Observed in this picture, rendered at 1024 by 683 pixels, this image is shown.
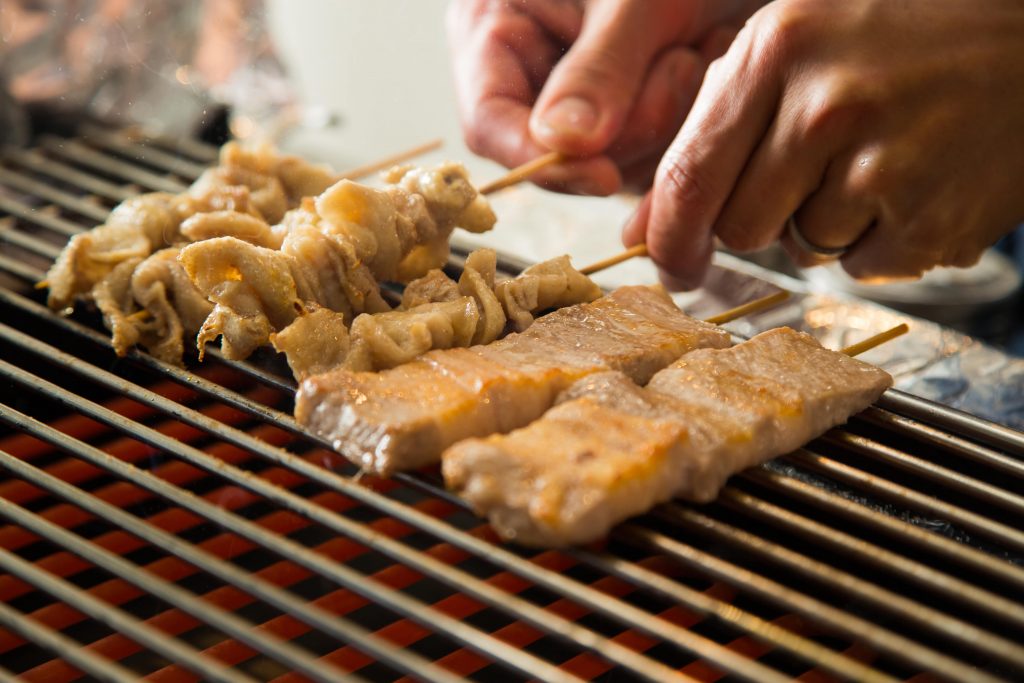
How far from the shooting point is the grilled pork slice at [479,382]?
7.47 ft

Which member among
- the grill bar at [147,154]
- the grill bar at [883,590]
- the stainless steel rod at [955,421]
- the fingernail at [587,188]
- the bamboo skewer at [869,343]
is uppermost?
the grill bar at [147,154]

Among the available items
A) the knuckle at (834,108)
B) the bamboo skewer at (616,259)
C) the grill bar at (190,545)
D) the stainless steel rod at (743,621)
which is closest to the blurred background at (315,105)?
the bamboo skewer at (616,259)

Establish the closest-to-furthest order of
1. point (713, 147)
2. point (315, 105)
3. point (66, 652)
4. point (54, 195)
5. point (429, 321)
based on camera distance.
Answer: point (66, 652) < point (429, 321) < point (713, 147) < point (54, 195) < point (315, 105)

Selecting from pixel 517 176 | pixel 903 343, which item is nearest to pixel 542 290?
pixel 517 176

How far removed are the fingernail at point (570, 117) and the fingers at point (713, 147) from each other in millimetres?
368

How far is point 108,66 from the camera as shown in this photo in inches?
240

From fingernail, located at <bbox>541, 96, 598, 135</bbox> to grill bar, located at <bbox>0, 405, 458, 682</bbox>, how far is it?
6.21 ft

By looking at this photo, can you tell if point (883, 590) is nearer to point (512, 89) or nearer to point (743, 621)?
point (743, 621)

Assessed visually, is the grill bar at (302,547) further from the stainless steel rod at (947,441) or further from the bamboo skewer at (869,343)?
the bamboo skewer at (869,343)

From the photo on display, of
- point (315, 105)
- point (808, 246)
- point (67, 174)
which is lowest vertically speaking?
point (808, 246)

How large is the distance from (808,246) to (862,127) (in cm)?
54

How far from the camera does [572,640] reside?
1.89 meters

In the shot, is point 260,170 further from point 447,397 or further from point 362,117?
point 362,117

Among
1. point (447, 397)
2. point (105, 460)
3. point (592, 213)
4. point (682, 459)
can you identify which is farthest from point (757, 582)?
point (592, 213)
